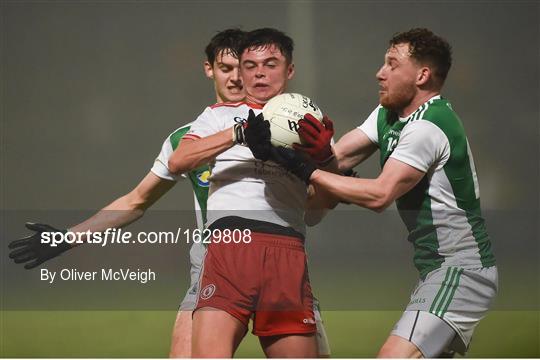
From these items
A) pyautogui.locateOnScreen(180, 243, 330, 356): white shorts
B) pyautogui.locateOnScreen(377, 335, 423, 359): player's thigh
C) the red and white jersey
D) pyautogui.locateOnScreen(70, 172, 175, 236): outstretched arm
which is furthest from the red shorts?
pyautogui.locateOnScreen(70, 172, 175, 236): outstretched arm

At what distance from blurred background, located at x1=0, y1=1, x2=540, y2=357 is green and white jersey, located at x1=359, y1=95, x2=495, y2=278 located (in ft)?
5.47

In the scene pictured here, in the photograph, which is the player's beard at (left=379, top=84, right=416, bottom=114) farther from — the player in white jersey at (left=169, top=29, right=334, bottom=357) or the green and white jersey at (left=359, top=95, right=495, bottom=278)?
the player in white jersey at (left=169, top=29, right=334, bottom=357)

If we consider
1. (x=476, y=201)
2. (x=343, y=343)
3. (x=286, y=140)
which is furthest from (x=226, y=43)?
(x=343, y=343)

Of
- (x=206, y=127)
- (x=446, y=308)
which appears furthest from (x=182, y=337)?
(x=446, y=308)

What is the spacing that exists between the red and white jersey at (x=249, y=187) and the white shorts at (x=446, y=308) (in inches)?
25.6

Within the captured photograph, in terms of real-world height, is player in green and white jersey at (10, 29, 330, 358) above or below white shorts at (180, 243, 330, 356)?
above

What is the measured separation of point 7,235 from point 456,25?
331 cm

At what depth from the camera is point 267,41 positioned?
15.8 ft

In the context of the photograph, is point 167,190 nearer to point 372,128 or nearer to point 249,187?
point 249,187

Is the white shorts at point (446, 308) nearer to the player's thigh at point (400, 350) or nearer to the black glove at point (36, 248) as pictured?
the player's thigh at point (400, 350)

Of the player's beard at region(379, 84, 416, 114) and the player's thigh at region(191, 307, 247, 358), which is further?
the player's beard at region(379, 84, 416, 114)

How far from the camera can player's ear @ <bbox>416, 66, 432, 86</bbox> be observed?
193 inches

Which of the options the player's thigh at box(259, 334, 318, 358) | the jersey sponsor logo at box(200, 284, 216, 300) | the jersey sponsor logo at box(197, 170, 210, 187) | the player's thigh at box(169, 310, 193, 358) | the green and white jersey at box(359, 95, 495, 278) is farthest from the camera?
the jersey sponsor logo at box(197, 170, 210, 187)

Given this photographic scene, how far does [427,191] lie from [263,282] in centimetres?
93
